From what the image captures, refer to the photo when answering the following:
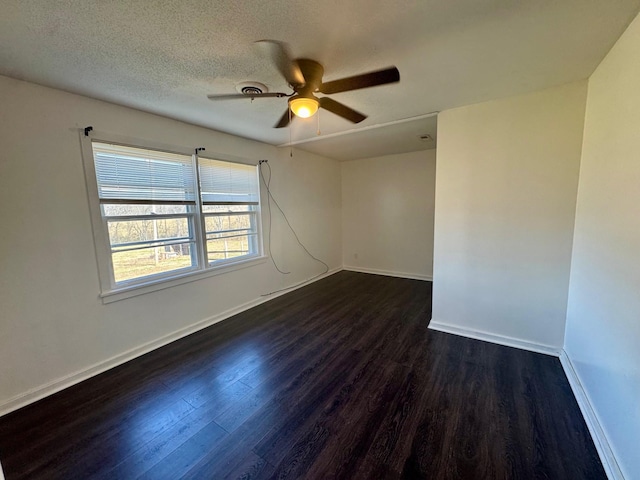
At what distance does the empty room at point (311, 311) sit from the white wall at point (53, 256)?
0.05ft

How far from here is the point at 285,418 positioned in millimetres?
1781

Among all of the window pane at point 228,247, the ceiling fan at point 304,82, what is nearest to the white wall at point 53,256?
the window pane at point 228,247

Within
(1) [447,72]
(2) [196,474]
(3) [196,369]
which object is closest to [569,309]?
(1) [447,72]

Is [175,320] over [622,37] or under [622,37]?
under

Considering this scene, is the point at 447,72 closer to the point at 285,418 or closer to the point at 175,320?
the point at 285,418

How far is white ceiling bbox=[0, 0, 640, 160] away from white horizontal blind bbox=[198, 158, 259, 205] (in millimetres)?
937

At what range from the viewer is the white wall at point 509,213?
2.25 metres

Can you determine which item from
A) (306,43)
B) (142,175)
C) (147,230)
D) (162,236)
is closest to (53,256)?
(147,230)

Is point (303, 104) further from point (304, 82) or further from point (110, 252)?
point (110, 252)

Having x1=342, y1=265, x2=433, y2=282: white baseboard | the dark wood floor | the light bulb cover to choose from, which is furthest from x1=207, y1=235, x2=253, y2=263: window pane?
x1=342, y1=265, x2=433, y2=282: white baseboard

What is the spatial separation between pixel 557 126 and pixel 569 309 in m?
1.57

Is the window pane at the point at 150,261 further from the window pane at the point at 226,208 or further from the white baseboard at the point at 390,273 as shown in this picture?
the white baseboard at the point at 390,273

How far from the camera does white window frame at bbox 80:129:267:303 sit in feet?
7.44

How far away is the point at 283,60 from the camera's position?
1679 mm
